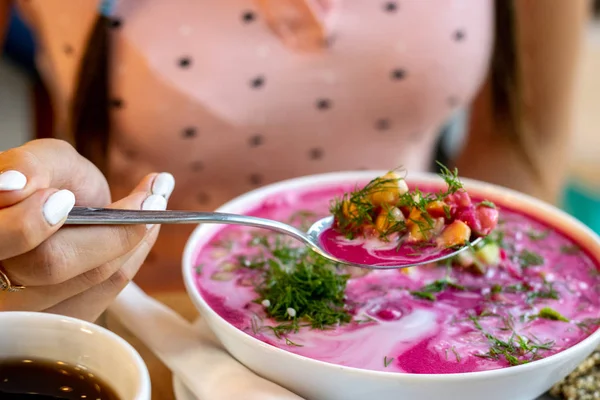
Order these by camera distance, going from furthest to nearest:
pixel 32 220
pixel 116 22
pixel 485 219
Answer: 1. pixel 116 22
2. pixel 485 219
3. pixel 32 220

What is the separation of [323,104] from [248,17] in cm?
23

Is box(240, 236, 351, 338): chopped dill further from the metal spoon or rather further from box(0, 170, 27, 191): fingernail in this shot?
box(0, 170, 27, 191): fingernail

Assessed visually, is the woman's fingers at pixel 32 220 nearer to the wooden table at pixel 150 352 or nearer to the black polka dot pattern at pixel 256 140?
the wooden table at pixel 150 352

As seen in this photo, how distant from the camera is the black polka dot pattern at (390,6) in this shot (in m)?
1.31

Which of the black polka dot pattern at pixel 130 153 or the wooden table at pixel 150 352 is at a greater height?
the black polka dot pattern at pixel 130 153

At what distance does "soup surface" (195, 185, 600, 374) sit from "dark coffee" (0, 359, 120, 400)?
6.9 inches

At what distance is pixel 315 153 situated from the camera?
143cm

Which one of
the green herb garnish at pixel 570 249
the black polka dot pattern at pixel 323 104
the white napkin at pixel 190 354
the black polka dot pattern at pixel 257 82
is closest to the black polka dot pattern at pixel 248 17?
Answer: the black polka dot pattern at pixel 257 82

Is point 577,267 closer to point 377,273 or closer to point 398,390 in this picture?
point 377,273

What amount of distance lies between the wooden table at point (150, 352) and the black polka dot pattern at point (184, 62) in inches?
16.9

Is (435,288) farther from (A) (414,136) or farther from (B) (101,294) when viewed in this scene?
(A) (414,136)

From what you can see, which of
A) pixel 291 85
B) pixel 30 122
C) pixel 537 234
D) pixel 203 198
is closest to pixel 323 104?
pixel 291 85

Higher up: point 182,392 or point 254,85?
point 254,85

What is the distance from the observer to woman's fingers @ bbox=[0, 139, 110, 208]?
2.16 feet
